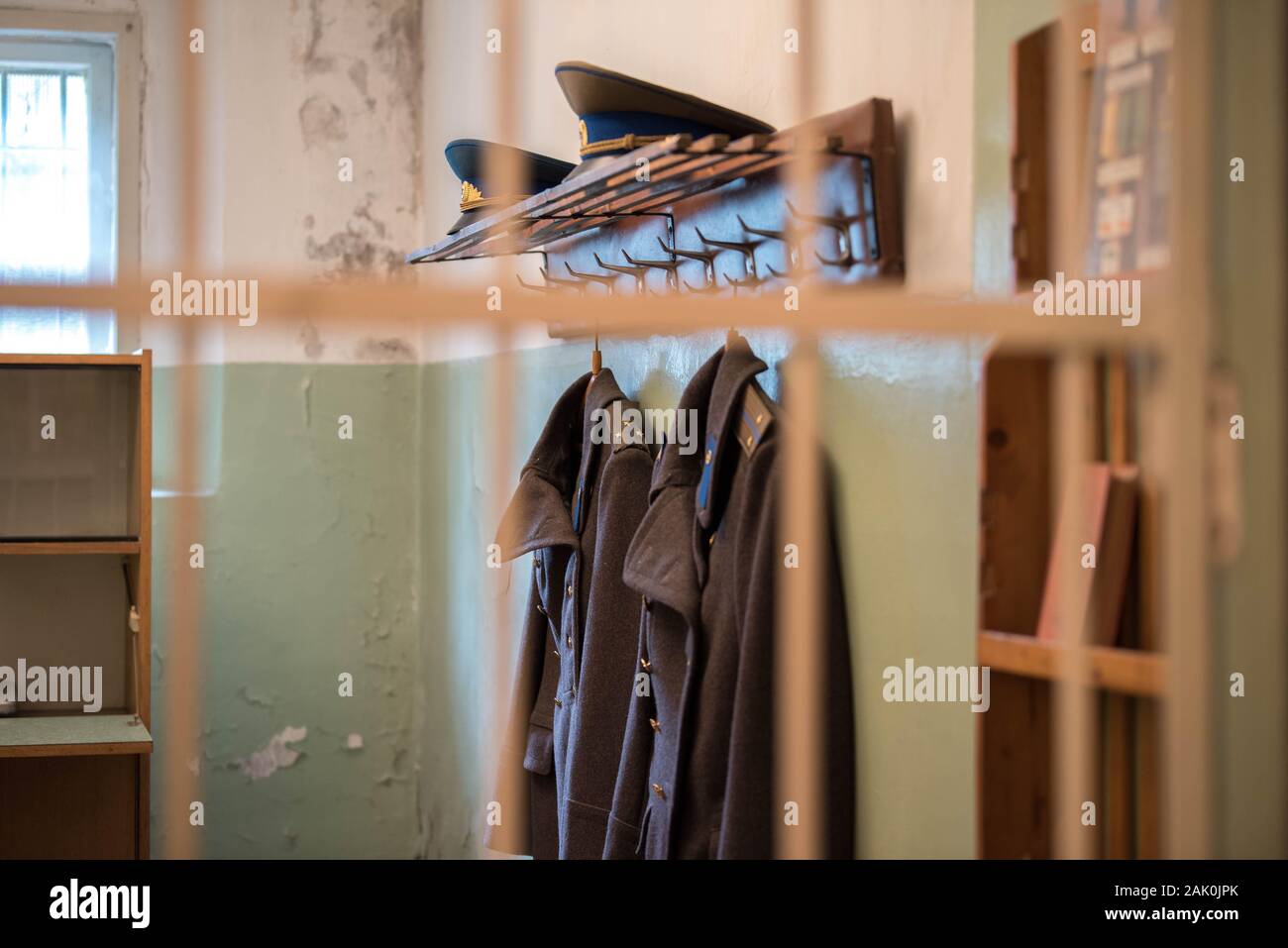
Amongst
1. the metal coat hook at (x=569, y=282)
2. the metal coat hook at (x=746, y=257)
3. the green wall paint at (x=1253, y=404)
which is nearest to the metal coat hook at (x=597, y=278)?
the metal coat hook at (x=569, y=282)

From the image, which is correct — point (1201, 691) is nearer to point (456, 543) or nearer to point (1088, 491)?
point (1088, 491)

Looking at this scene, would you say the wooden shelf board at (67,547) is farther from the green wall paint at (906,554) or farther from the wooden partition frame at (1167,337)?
the wooden partition frame at (1167,337)

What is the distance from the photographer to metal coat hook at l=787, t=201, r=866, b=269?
121cm

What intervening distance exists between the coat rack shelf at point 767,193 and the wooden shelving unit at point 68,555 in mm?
939

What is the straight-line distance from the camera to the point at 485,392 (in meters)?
2.43

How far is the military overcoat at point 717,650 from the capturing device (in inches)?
47.9

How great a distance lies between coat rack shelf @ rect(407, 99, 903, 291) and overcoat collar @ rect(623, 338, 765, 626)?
116 mm

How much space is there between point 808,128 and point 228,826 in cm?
212

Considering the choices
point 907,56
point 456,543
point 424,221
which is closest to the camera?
point 907,56

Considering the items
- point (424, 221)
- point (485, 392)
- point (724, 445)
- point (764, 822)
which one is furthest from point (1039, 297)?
point (424, 221)

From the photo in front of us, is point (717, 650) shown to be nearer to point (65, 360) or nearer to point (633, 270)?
point (633, 270)

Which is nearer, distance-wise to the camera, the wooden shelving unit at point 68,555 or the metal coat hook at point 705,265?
the metal coat hook at point 705,265

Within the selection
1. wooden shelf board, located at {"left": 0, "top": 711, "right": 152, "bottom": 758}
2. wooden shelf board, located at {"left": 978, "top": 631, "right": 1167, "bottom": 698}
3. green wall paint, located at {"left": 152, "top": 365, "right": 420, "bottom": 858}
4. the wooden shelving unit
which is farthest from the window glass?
wooden shelf board, located at {"left": 978, "top": 631, "right": 1167, "bottom": 698}

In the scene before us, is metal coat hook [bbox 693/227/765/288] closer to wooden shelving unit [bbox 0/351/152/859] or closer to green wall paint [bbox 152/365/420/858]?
wooden shelving unit [bbox 0/351/152/859]
